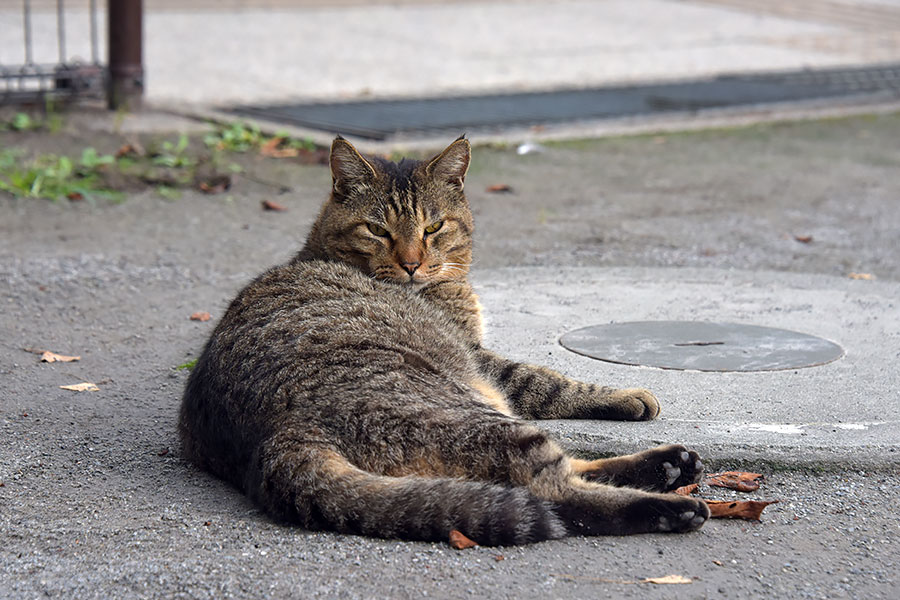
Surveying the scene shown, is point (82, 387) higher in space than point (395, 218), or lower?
lower

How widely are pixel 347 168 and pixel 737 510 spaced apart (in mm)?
1850

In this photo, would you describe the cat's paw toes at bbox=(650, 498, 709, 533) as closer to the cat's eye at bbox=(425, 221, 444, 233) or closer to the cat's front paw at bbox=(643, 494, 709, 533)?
the cat's front paw at bbox=(643, 494, 709, 533)

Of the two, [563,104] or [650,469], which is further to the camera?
[563,104]

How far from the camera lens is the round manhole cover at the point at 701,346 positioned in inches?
179

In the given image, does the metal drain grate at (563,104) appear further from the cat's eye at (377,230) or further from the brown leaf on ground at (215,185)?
the cat's eye at (377,230)

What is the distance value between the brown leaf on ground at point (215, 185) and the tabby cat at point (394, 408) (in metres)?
3.72

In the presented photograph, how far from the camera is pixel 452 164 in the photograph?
4379 millimetres

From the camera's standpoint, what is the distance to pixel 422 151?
27.3ft

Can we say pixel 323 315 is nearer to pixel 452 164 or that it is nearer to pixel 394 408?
pixel 394 408

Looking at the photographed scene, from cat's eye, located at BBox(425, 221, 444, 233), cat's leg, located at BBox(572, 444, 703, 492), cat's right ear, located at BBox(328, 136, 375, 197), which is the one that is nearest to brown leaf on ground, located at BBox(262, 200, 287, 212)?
cat's right ear, located at BBox(328, 136, 375, 197)

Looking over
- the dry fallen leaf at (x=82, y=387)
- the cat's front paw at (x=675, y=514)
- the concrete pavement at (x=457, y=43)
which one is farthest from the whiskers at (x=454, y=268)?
the concrete pavement at (x=457, y=43)

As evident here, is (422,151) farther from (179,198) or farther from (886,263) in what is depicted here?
(886,263)

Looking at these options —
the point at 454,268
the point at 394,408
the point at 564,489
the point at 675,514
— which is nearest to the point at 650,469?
the point at 675,514

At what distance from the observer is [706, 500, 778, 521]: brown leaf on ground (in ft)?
11.1
